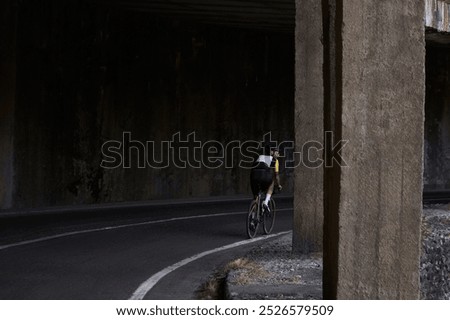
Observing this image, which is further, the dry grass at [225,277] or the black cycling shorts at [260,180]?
the black cycling shorts at [260,180]

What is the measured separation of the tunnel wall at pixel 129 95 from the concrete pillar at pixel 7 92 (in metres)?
0.17

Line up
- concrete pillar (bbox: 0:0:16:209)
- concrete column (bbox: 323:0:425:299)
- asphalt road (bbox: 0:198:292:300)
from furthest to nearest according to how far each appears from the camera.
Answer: concrete pillar (bbox: 0:0:16:209) < asphalt road (bbox: 0:198:292:300) < concrete column (bbox: 323:0:425:299)

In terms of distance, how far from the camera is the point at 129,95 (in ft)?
75.3

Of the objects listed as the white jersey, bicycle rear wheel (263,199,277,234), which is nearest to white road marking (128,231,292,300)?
bicycle rear wheel (263,199,277,234)

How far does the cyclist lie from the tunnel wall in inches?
267

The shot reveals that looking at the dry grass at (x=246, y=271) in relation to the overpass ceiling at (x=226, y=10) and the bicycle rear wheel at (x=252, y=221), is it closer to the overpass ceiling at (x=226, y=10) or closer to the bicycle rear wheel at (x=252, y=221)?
the bicycle rear wheel at (x=252, y=221)

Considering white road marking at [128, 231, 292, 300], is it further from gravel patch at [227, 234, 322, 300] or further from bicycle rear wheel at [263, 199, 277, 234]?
gravel patch at [227, 234, 322, 300]

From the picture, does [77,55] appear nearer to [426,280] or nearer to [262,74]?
[262,74]

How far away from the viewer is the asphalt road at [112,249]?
1037cm

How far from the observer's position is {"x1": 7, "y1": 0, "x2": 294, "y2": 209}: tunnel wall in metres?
20.2

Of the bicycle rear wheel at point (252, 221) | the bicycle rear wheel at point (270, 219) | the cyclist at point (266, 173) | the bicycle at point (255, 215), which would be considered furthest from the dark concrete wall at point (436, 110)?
the cyclist at point (266, 173)

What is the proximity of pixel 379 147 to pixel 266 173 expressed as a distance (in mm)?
8210

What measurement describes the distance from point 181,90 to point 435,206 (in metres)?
7.19

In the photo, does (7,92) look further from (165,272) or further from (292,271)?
(292,271)
